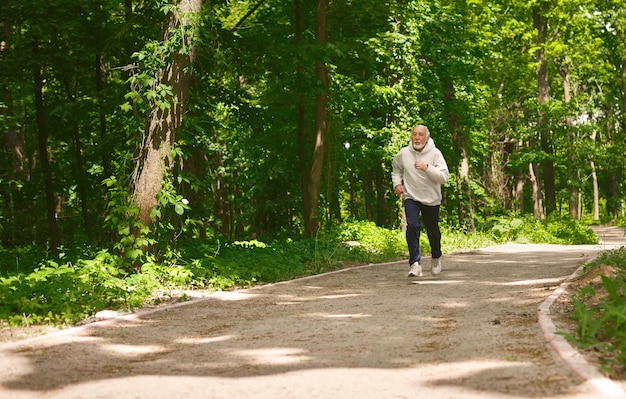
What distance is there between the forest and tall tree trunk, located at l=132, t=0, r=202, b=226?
29 millimetres

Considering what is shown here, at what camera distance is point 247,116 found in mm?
17109

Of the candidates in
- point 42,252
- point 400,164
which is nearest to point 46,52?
point 42,252

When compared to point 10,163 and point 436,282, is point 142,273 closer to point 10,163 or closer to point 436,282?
point 436,282

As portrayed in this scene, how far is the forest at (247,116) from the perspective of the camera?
11141 millimetres

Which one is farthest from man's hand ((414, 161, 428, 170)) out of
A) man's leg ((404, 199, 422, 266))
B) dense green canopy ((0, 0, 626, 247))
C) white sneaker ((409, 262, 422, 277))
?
dense green canopy ((0, 0, 626, 247))

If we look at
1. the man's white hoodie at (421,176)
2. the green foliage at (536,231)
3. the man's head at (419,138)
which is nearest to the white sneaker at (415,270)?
the man's white hoodie at (421,176)

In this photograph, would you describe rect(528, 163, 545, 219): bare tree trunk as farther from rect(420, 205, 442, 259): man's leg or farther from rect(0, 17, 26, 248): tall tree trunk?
rect(420, 205, 442, 259): man's leg

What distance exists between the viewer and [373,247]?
57.6 ft

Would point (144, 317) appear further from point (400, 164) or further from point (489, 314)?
point (400, 164)

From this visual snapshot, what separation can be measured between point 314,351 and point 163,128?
6336 mm

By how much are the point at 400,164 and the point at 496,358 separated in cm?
631

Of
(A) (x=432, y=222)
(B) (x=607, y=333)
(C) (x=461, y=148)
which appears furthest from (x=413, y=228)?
(C) (x=461, y=148)

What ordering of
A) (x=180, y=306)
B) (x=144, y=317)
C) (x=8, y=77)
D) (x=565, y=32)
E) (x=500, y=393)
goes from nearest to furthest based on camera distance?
(x=500, y=393) < (x=144, y=317) < (x=180, y=306) < (x=8, y=77) < (x=565, y=32)

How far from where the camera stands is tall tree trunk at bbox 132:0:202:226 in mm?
10875
